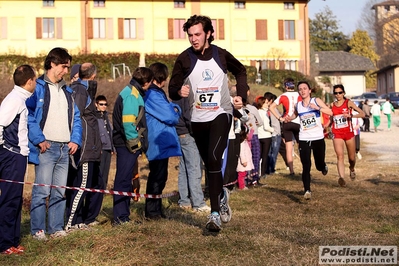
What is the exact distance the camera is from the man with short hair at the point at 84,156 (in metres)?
8.85

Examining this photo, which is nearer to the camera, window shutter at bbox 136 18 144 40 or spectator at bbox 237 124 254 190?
spectator at bbox 237 124 254 190

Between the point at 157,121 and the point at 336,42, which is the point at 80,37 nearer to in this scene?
the point at 157,121

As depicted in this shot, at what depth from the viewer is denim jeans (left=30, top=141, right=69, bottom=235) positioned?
7.95 m

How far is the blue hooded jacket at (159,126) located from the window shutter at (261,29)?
155ft

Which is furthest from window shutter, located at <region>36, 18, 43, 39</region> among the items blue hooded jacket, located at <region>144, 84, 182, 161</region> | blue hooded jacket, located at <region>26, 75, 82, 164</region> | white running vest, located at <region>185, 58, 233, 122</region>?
white running vest, located at <region>185, 58, 233, 122</region>

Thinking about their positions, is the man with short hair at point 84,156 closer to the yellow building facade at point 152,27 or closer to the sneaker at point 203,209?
the sneaker at point 203,209

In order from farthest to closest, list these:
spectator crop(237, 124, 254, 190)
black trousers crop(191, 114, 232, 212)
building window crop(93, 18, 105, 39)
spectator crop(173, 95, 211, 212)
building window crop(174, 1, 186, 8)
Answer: building window crop(174, 1, 186, 8) → building window crop(93, 18, 105, 39) → spectator crop(237, 124, 254, 190) → spectator crop(173, 95, 211, 212) → black trousers crop(191, 114, 232, 212)

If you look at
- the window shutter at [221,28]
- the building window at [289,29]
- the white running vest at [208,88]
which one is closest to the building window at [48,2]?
the window shutter at [221,28]

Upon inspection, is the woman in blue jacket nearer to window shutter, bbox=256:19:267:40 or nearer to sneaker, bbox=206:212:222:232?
sneaker, bbox=206:212:222:232

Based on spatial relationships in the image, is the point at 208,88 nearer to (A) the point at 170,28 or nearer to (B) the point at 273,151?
(B) the point at 273,151

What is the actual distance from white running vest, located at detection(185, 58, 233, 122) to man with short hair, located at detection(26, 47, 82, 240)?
1.51m

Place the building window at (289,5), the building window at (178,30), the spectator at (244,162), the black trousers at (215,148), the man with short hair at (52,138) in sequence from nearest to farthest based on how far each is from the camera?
the black trousers at (215,148)
the man with short hair at (52,138)
the spectator at (244,162)
the building window at (178,30)
the building window at (289,5)

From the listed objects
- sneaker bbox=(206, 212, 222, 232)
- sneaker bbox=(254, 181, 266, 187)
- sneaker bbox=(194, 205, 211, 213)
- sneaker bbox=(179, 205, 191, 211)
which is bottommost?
sneaker bbox=(179, 205, 191, 211)

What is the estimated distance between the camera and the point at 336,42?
121 meters
